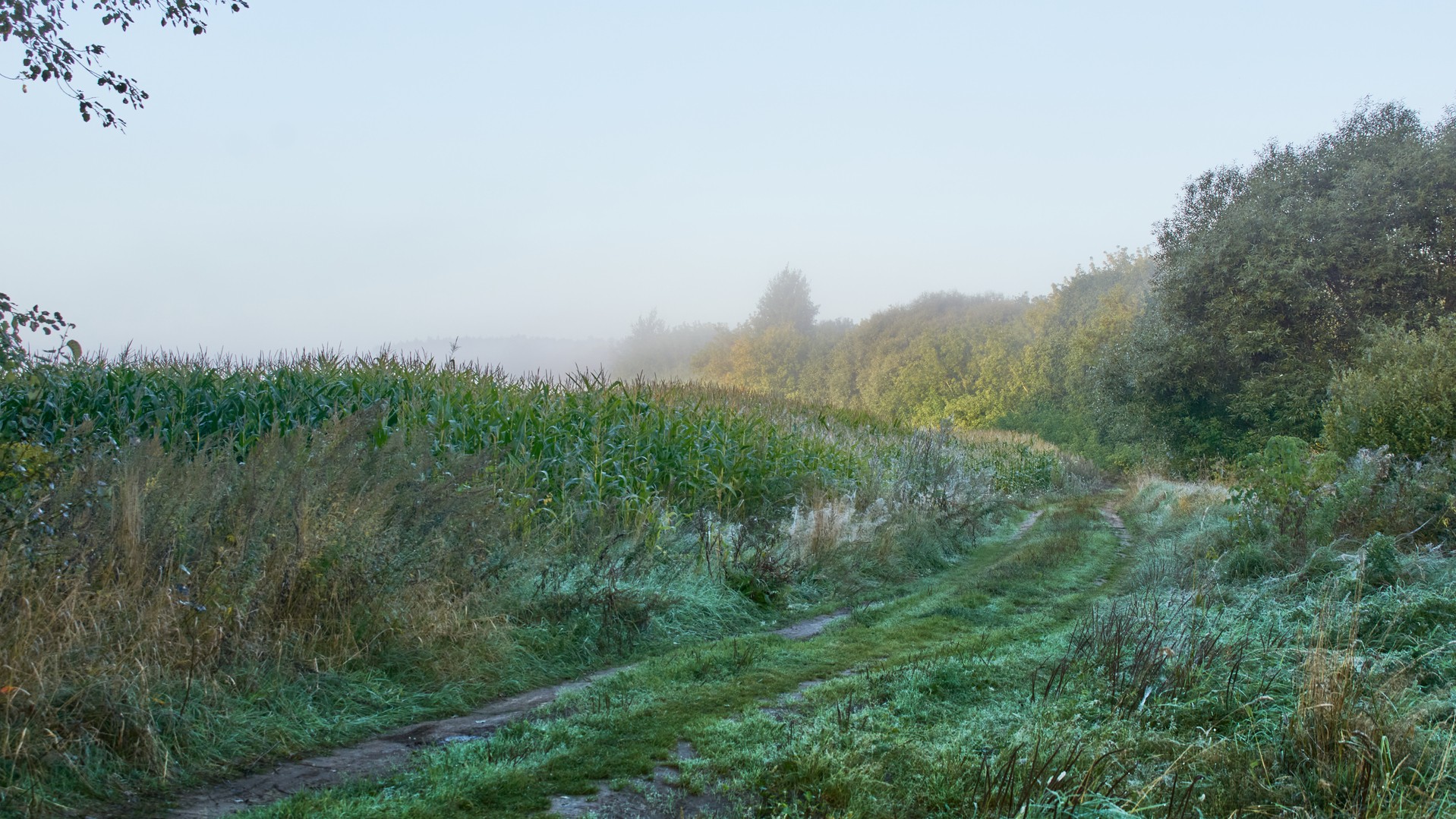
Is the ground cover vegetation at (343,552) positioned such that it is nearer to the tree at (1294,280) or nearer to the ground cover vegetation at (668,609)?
the ground cover vegetation at (668,609)

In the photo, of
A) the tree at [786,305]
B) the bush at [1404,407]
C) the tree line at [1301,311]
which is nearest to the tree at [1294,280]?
the tree line at [1301,311]

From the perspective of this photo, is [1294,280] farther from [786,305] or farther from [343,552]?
[786,305]

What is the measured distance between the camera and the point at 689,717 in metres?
4.52

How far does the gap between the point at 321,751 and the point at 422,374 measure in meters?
8.13

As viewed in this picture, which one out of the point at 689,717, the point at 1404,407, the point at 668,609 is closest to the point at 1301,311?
the point at 1404,407

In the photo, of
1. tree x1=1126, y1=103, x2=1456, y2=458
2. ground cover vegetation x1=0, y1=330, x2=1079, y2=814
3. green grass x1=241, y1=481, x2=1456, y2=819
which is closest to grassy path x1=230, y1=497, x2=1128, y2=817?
green grass x1=241, y1=481, x2=1456, y2=819

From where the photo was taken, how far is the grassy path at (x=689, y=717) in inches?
134

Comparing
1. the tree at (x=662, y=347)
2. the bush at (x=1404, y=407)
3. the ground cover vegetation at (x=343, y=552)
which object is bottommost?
the bush at (x=1404, y=407)

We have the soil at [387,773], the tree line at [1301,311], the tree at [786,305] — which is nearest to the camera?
the soil at [387,773]

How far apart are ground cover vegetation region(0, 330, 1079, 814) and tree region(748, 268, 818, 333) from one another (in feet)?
197

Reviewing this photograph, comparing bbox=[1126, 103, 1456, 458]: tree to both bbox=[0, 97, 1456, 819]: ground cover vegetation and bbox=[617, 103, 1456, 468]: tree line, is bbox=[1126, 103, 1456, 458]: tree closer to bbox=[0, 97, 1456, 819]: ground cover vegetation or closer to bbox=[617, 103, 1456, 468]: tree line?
bbox=[617, 103, 1456, 468]: tree line

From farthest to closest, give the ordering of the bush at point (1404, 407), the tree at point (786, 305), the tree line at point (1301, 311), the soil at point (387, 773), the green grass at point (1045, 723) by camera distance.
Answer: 1. the tree at point (786, 305)
2. the tree line at point (1301, 311)
3. the bush at point (1404, 407)
4. the soil at point (387, 773)
5. the green grass at point (1045, 723)

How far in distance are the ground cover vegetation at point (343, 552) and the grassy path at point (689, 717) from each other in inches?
26.5

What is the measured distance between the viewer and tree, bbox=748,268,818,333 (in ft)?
234
